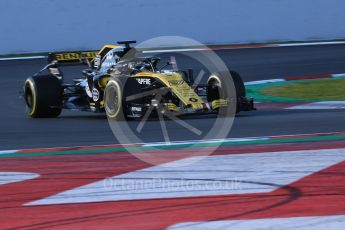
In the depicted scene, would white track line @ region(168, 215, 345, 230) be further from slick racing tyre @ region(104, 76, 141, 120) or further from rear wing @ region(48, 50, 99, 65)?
rear wing @ region(48, 50, 99, 65)

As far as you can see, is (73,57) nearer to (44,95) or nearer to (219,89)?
(44,95)

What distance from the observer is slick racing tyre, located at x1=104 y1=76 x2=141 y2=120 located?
40.2ft

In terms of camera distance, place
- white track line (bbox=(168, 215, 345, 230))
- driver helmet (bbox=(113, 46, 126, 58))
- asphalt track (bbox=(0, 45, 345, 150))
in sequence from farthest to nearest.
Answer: driver helmet (bbox=(113, 46, 126, 58)) → asphalt track (bbox=(0, 45, 345, 150)) → white track line (bbox=(168, 215, 345, 230))

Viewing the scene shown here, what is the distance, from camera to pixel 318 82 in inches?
721

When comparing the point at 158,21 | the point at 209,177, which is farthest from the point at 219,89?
the point at 158,21

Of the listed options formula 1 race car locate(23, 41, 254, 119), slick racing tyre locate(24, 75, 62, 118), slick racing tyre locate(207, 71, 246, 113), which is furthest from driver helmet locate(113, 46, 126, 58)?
slick racing tyre locate(207, 71, 246, 113)

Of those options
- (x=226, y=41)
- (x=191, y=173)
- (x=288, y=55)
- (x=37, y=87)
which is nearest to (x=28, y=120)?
(x=37, y=87)

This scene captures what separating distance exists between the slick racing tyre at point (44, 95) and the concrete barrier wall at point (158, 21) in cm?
1133

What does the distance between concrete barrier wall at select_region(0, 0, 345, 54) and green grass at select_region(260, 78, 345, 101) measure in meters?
8.20

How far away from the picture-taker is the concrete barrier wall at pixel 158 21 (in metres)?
25.0

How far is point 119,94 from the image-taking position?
12.3 metres

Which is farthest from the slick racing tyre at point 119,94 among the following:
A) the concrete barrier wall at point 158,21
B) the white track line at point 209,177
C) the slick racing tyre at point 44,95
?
the concrete barrier wall at point 158,21

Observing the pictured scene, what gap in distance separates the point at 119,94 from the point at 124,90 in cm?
10

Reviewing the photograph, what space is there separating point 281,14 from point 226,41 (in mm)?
1892
